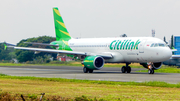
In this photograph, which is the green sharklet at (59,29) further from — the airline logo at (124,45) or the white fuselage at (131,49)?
the airline logo at (124,45)

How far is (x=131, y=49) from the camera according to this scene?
124 feet

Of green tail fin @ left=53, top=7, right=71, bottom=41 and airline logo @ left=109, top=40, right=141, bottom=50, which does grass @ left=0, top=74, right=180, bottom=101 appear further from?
green tail fin @ left=53, top=7, right=71, bottom=41

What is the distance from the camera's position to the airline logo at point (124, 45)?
1479 inches

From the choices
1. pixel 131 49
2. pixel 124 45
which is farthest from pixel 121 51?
pixel 131 49

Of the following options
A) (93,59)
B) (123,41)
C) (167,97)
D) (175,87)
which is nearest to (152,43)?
(123,41)

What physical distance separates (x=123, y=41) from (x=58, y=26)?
13841 mm

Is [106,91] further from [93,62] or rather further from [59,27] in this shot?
[59,27]

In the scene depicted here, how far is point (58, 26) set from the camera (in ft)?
165

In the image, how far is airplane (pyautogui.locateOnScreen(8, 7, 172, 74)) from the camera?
3600 cm

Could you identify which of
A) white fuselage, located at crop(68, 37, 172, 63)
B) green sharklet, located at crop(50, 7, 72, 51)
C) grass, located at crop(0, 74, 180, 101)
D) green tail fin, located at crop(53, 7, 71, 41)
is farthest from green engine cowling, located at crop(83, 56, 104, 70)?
grass, located at crop(0, 74, 180, 101)

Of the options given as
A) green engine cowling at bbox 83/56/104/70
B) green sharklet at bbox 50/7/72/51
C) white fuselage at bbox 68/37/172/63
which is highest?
green sharklet at bbox 50/7/72/51

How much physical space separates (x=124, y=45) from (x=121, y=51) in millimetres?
774

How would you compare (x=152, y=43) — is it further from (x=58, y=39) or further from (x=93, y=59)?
(x=58, y=39)

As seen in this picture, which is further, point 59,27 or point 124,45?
point 59,27
